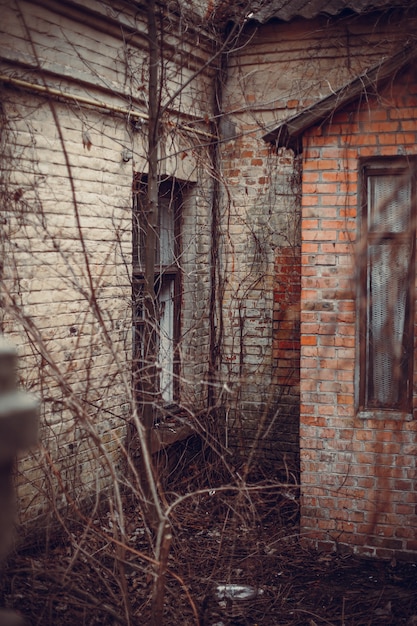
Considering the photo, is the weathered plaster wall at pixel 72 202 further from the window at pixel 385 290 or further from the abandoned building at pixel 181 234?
the window at pixel 385 290

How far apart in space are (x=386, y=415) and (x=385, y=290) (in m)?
0.88

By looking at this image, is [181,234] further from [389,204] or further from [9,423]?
[9,423]

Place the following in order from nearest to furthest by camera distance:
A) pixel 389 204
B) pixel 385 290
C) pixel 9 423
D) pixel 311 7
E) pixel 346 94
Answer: pixel 9 423 → pixel 346 94 → pixel 389 204 → pixel 385 290 → pixel 311 7

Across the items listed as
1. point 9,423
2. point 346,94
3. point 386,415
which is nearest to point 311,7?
point 346,94

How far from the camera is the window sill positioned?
4.89 metres

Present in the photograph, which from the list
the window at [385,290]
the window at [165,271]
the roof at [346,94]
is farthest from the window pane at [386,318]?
the window at [165,271]

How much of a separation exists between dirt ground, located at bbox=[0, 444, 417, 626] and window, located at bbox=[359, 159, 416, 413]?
1068 mm

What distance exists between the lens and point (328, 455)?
509 cm

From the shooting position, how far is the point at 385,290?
5.04 meters

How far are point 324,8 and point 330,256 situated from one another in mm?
2698

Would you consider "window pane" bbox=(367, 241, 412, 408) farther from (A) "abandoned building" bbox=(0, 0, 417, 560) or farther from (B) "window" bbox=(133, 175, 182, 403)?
(B) "window" bbox=(133, 175, 182, 403)

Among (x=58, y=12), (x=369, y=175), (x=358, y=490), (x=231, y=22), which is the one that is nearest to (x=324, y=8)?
(x=231, y=22)

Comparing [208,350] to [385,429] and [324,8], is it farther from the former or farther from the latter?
[324,8]

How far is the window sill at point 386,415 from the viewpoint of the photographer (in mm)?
4887
